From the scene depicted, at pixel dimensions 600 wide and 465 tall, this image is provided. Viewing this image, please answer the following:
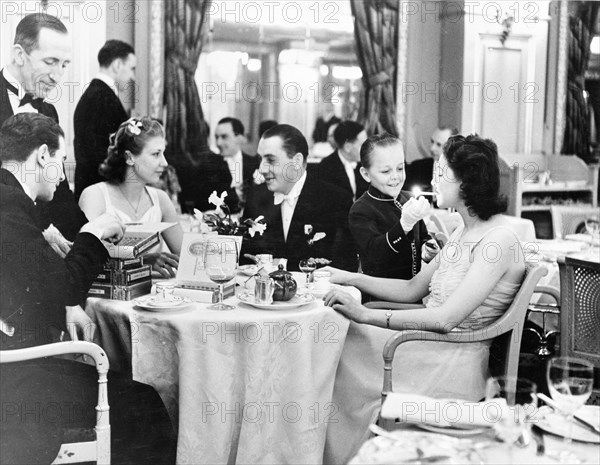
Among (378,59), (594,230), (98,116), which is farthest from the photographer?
(378,59)

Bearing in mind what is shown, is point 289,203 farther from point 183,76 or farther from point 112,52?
point 183,76

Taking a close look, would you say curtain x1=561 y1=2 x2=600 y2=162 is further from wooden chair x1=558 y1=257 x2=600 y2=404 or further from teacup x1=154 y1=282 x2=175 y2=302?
teacup x1=154 y1=282 x2=175 y2=302

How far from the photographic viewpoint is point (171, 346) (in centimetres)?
275

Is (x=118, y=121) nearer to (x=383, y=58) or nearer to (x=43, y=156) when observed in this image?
(x=43, y=156)

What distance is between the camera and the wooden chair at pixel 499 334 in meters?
2.69

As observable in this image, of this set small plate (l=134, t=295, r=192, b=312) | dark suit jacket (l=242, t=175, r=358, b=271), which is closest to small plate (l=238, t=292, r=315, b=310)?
small plate (l=134, t=295, r=192, b=312)

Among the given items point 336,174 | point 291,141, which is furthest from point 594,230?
point 291,141

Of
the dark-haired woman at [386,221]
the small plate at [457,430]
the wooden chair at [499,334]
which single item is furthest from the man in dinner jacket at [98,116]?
the small plate at [457,430]

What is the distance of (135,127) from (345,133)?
233 centimetres

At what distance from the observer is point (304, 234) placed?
385 centimetres

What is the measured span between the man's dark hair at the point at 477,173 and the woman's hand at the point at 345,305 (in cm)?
55

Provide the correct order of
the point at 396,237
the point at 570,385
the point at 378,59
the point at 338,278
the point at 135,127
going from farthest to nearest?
the point at 378,59 → the point at 135,127 → the point at 396,237 → the point at 338,278 → the point at 570,385

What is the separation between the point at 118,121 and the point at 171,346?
2.12 metres

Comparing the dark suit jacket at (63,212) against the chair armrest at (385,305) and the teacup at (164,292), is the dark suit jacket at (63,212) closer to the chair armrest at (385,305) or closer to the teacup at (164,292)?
the teacup at (164,292)
